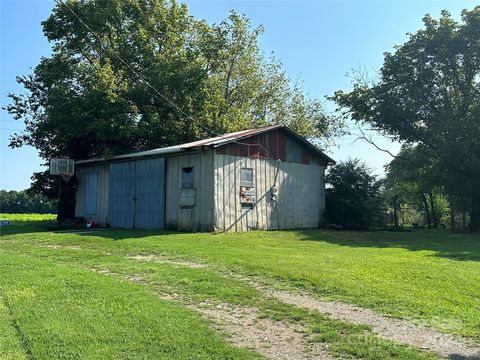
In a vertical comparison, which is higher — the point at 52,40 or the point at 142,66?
the point at 52,40

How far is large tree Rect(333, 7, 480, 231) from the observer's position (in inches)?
973

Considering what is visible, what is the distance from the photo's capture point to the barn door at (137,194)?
63.2 feet

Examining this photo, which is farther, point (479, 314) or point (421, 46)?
point (421, 46)

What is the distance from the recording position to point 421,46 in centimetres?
2634

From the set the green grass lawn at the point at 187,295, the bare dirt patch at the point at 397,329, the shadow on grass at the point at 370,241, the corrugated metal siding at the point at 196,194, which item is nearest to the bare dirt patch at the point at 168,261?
the green grass lawn at the point at 187,295

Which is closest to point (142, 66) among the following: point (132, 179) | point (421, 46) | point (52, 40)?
point (52, 40)

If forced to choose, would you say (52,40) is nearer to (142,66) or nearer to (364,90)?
(142,66)

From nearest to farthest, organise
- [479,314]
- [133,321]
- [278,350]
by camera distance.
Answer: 1. [278,350]
2. [133,321]
3. [479,314]

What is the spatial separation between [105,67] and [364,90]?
15214 mm

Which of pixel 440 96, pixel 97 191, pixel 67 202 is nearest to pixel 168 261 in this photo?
pixel 97 191

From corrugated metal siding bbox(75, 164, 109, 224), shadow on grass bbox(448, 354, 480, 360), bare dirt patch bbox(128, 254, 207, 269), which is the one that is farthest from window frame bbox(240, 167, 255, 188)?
shadow on grass bbox(448, 354, 480, 360)

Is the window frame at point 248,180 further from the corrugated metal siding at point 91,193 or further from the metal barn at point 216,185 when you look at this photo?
the corrugated metal siding at point 91,193

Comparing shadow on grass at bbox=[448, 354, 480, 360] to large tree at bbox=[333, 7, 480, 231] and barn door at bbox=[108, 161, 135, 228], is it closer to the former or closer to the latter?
barn door at bbox=[108, 161, 135, 228]

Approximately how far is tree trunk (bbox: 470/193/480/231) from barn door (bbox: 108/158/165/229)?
17351mm
